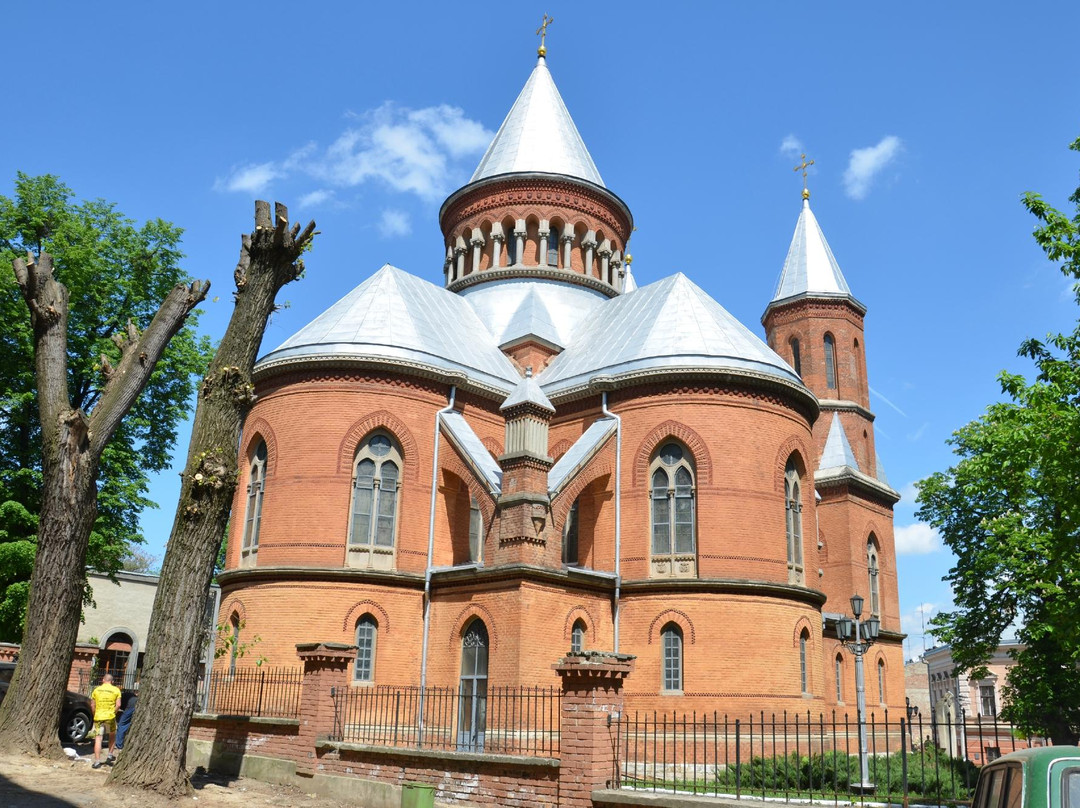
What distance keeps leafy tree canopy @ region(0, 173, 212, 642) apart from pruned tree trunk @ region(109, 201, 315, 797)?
1184 cm

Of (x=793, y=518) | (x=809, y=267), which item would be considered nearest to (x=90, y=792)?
(x=793, y=518)

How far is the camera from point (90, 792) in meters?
11.2

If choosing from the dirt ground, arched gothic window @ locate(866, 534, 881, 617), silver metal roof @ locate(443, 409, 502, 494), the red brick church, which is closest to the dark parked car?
the red brick church

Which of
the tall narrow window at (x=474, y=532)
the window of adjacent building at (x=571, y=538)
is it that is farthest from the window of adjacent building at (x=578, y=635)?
the tall narrow window at (x=474, y=532)

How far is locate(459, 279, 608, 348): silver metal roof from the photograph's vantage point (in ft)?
92.9

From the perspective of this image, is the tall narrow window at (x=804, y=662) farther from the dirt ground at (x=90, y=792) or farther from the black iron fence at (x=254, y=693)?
the dirt ground at (x=90, y=792)

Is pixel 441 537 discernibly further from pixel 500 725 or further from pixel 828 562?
pixel 828 562

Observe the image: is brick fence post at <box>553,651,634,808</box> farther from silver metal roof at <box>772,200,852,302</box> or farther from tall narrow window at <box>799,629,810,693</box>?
silver metal roof at <box>772,200,852,302</box>

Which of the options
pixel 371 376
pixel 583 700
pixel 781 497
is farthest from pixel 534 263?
pixel 583 700

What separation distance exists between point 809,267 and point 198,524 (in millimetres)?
28289

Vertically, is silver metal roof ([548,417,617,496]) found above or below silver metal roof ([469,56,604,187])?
below

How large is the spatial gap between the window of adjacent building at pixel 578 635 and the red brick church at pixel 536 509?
0.06 meters

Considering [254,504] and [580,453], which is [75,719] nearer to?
[254,504]

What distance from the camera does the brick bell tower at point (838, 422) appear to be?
30609 mm
